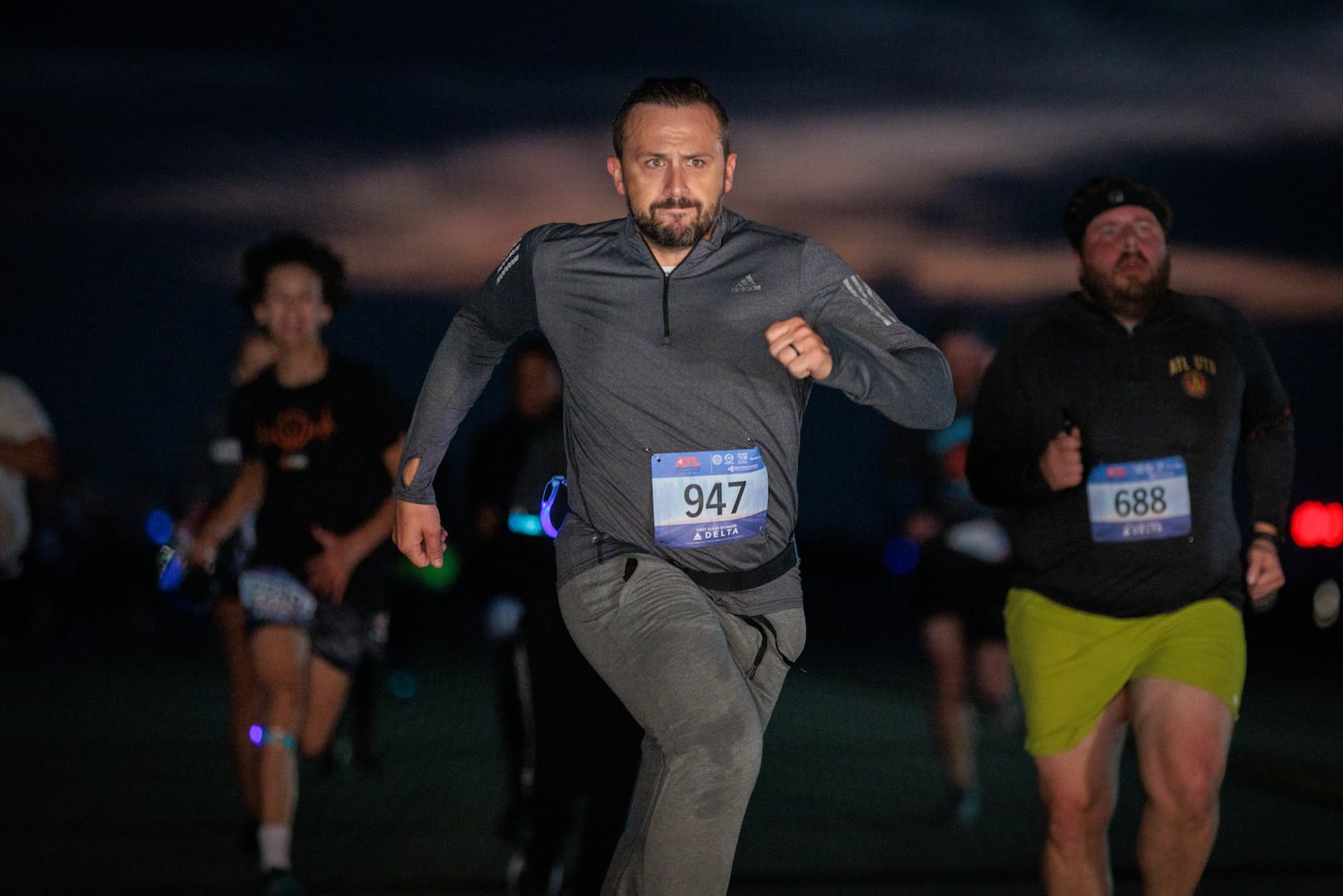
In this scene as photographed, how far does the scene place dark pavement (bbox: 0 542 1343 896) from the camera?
611cm

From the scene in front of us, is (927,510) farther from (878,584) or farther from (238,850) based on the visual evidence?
(878,584)

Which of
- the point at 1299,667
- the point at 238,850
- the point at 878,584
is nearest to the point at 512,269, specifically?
the point at 238,850

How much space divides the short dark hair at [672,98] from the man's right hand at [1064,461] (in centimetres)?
133

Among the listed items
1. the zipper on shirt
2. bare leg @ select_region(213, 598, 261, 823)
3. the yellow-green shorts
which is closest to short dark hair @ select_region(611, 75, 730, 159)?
the zipper on shirt

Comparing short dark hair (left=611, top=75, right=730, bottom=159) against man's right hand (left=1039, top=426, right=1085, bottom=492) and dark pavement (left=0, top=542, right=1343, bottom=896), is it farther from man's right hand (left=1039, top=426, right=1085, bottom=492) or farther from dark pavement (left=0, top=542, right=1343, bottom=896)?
dark pavement (left=0, top=542, right=1343, bottom=896)

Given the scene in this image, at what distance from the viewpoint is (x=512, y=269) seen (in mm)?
4250

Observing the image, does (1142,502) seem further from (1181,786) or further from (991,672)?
(991,672)

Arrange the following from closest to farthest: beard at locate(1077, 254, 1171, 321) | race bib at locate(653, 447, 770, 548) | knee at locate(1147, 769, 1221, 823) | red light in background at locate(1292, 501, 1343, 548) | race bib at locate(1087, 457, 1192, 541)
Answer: race bib at locate(653, 447, 770, 548) < knee at locate(1147, 769, 1221, 823) < race bib at locate(1087, 457, 1192, 541) < beard at locate(1077, 254, 1171, 321) < red light in background at locate(1292, 501, 1343, 548)

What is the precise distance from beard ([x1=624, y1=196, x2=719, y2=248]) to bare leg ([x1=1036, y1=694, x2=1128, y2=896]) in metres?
1.86

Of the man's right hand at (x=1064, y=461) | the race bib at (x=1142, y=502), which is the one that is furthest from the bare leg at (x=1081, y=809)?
the man's right hand at (x=1064, y=461)

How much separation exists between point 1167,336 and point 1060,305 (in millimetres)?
324

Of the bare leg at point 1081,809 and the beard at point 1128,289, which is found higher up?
the beard at point 1128,289

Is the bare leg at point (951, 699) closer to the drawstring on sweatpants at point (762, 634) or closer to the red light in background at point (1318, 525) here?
the red light in background at point (1318, 525)

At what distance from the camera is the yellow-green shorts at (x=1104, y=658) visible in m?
4.83
